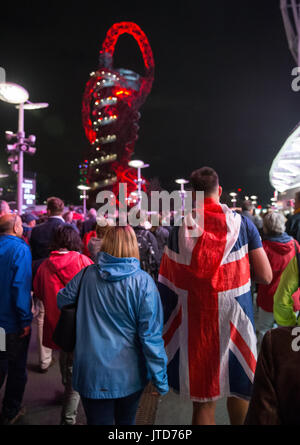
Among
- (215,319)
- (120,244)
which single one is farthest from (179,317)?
(120,244)

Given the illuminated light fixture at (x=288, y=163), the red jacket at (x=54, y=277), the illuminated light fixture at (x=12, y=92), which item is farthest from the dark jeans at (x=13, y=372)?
the illuminated light fixture at (x=288, y=163)

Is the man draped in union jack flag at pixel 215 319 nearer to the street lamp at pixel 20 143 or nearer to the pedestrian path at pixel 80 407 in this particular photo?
the pedestrian path at pixel 80 407

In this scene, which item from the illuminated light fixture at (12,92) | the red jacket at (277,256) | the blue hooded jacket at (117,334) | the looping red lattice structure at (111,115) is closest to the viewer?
the blue hooded jacket at (117,334)

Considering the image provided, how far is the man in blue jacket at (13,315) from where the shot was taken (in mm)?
3068

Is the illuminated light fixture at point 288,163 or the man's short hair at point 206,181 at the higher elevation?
the illuminated light fixture at point 288,163

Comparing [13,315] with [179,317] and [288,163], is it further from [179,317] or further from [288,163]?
[288,163]

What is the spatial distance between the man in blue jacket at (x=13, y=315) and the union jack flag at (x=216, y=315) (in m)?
1.72

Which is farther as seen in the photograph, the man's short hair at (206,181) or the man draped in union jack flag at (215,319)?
the man's short hair at (206,181)

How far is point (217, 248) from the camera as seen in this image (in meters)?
2.31

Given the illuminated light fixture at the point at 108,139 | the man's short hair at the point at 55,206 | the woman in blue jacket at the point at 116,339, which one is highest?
the illuminated light fixture at the point at 108,139

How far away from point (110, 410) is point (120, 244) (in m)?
1.23
